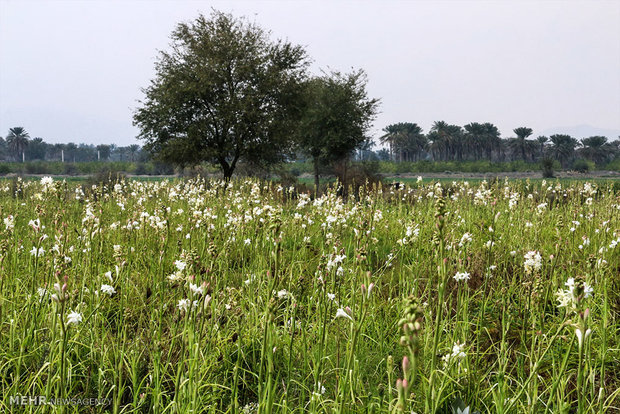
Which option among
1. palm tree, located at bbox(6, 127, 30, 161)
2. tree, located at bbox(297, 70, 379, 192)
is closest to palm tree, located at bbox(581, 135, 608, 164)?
tree, located at bbox(297, 70, 379, 192)

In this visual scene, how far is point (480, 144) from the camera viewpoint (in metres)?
135

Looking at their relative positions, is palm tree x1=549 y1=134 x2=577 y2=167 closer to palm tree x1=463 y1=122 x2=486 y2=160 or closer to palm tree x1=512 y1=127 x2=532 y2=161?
palm tree x1=512 y1=127 x2=532 y2=161

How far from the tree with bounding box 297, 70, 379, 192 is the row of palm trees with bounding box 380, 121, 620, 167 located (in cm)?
9543

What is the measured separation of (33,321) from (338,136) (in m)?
35.7

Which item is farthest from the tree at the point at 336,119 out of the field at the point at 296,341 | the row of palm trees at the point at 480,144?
the row of palm trees at the point at 480,144

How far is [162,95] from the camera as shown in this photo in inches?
1129

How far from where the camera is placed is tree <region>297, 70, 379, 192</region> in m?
38.9

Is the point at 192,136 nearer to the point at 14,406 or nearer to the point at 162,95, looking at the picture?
the point at 162,95

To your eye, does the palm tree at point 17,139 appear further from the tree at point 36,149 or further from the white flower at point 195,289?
the white flower at point 195,289

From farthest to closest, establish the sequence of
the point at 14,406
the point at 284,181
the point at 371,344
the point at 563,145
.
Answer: the point at 563,145
the point at 284,181
the point at 371,344
the point at 14,406

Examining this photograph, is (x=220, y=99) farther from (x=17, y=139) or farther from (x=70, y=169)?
(x=17, y=139)

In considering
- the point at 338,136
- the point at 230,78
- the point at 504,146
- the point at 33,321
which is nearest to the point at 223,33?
the point at 230,78

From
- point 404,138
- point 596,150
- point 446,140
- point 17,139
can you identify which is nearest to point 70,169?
point 17,139

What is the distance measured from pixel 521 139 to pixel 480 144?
11.8 m
